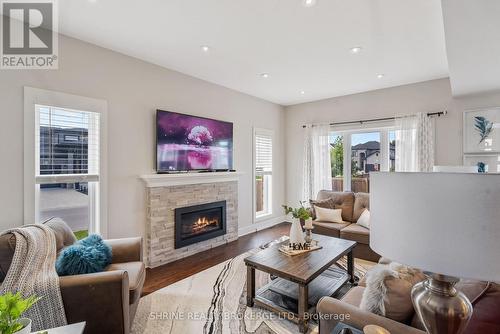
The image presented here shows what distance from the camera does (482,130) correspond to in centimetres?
366

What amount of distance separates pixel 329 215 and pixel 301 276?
214 cm

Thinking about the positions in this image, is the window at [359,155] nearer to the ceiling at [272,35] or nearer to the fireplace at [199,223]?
the ceiling at [272,35]

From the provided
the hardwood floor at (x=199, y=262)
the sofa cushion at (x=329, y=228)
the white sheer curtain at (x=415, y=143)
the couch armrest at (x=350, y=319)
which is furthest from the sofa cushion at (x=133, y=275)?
the white sheer curtain at (x=415, y=143)

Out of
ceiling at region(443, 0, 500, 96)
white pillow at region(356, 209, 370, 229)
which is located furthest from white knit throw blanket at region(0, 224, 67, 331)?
Answer: white pillow at region(356, 209, 370, 229)

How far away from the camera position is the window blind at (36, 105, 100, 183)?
255cm

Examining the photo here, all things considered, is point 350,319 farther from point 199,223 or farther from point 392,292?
point 199,223

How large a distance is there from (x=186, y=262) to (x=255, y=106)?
10.8 ft

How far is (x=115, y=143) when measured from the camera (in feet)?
10.00

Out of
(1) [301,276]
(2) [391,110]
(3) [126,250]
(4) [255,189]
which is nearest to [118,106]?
(3) [126,250]

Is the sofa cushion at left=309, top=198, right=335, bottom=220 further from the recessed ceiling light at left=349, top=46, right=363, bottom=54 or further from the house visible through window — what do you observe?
the house visible through window

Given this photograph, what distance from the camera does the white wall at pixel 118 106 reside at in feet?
7.72

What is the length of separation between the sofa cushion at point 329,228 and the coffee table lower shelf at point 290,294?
94cm

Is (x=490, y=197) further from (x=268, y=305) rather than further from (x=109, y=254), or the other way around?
(x=109, y=254)

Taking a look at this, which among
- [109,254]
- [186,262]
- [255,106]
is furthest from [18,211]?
[255,106]
